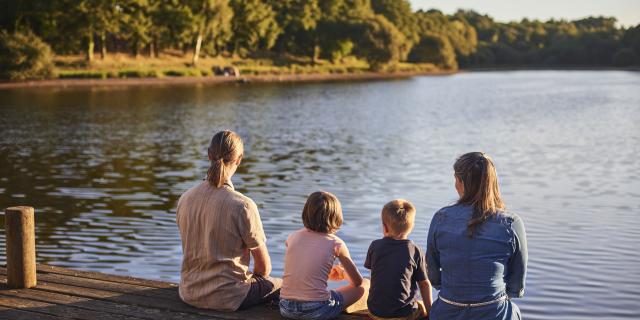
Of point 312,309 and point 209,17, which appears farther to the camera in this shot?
point 209,17

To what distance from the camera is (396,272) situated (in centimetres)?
545

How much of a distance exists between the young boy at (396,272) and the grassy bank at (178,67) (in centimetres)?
5557

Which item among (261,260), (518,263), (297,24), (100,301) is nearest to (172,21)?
(297,24)

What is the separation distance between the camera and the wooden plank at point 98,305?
19.3 ft

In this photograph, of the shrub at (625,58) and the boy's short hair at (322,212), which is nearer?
the boy's short hair at (322,212)

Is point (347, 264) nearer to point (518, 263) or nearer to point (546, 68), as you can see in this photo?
point (518, 263)

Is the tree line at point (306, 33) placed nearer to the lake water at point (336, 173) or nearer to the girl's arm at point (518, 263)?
the lake water at point (336, 173)

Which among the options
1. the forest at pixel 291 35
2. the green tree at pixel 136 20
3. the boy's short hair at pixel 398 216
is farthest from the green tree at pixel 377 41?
the boy's short hair at pixel 398 216

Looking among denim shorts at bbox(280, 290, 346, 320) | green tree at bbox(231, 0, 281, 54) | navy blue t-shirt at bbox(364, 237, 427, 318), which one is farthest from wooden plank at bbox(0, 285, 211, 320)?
green tree at bbox(231, 0, 281, 54)

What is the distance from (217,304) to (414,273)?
4.68ft

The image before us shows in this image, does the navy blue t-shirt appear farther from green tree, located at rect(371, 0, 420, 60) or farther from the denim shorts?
green tree, located at rect(371, 0, 420, 60)

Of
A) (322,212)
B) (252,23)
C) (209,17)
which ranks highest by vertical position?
(209,17)

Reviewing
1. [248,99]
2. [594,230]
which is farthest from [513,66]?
[594,230]

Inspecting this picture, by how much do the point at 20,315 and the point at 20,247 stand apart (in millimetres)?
807
